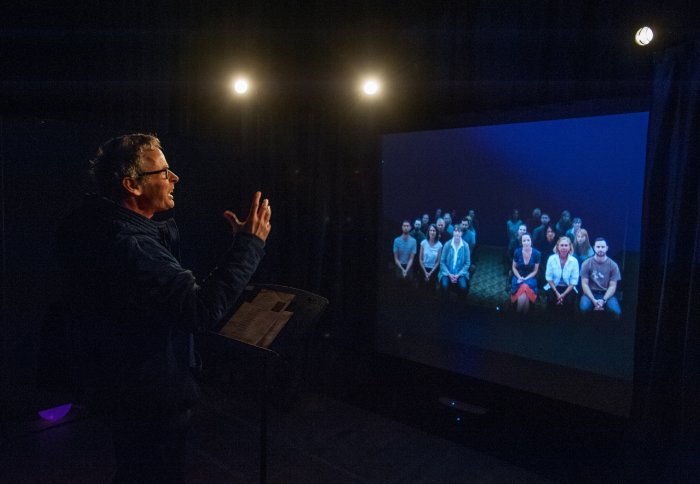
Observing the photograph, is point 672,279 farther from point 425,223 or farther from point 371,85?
point 371,85

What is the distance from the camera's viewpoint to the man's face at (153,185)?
1.63m

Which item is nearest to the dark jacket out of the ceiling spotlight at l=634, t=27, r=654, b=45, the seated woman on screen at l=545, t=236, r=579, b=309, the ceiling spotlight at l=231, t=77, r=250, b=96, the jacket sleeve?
the jacket sleeve

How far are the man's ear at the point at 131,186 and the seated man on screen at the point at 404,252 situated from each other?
2.32 metres

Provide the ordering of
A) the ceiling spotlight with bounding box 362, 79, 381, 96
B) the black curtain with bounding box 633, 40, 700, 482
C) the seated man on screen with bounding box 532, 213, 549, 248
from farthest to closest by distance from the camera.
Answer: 1. the ceiling spotlight with bounding box 362, 79, 381, 96
2. the seated man on screen with bounding box 532, 213, 549, 248
3. the black curtain with bounding box 633, 40, 700, 482

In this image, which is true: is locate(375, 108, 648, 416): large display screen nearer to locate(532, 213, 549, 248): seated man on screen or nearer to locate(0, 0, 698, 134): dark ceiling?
locate(532, 213, 549, 248): seated man on screen

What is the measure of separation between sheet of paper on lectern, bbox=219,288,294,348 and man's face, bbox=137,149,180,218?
503 mm

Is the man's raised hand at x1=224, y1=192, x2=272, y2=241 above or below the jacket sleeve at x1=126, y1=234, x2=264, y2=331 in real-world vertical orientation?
above

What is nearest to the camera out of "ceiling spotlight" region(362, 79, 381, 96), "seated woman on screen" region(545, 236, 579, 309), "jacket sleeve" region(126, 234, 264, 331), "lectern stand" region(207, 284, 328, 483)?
"jacket sleeve" region(126, 234, 264, 331)

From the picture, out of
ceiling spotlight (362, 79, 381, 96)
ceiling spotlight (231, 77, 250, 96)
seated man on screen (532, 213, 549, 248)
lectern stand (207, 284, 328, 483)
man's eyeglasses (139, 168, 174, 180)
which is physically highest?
ceiling spotlight (231, 77, 250, 96)

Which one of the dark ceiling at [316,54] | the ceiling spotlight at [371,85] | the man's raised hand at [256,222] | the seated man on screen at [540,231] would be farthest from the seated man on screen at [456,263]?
the man's raised hand at [256,222]

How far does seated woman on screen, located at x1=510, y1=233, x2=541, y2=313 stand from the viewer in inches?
119

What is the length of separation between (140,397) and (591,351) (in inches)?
92.1

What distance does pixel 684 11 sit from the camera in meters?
2.47

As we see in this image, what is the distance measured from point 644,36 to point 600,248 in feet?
3.48
